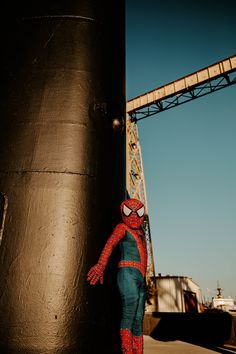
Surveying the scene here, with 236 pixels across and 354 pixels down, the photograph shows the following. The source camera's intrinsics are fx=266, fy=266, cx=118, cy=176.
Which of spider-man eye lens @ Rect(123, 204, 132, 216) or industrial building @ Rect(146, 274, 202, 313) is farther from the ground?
spider-man eye lens @ Rect(123, 204, 132, 216)

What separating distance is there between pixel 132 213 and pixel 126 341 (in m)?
1.08

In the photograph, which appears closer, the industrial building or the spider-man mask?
the spider-man mask

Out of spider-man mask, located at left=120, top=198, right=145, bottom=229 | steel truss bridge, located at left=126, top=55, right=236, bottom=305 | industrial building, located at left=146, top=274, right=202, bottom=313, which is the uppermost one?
steel truss bridge, located at left=126, top=55, right=236, bottom=305

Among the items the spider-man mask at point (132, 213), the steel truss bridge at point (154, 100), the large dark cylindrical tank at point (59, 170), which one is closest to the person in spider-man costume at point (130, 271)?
the spider-man mask at point (132, 213)

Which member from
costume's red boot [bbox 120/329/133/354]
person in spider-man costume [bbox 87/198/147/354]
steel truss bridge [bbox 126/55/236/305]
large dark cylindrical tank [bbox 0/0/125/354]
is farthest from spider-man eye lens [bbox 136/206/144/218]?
steel truss bridge [bbox 126/55/236/305]

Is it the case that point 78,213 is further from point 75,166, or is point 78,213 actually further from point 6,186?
point 6,186

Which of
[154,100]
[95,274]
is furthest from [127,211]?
[154,100]

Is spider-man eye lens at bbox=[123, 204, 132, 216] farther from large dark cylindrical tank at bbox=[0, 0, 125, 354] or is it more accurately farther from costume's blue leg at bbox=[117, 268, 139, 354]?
costume's blue leg at bbox=[117, 268, 139, 354]

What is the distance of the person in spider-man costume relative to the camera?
220cm

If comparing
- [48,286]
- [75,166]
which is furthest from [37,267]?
[75,166]

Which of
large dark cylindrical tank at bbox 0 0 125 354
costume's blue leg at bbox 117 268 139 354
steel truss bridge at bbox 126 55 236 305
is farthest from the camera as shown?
steel truss bridge at bbox 126 55 236 305

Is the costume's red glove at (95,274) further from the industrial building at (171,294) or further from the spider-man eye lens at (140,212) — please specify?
the industrial building at (171,294)

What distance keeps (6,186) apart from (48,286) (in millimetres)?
943

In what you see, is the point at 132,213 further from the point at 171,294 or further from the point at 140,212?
the point at 171,294
